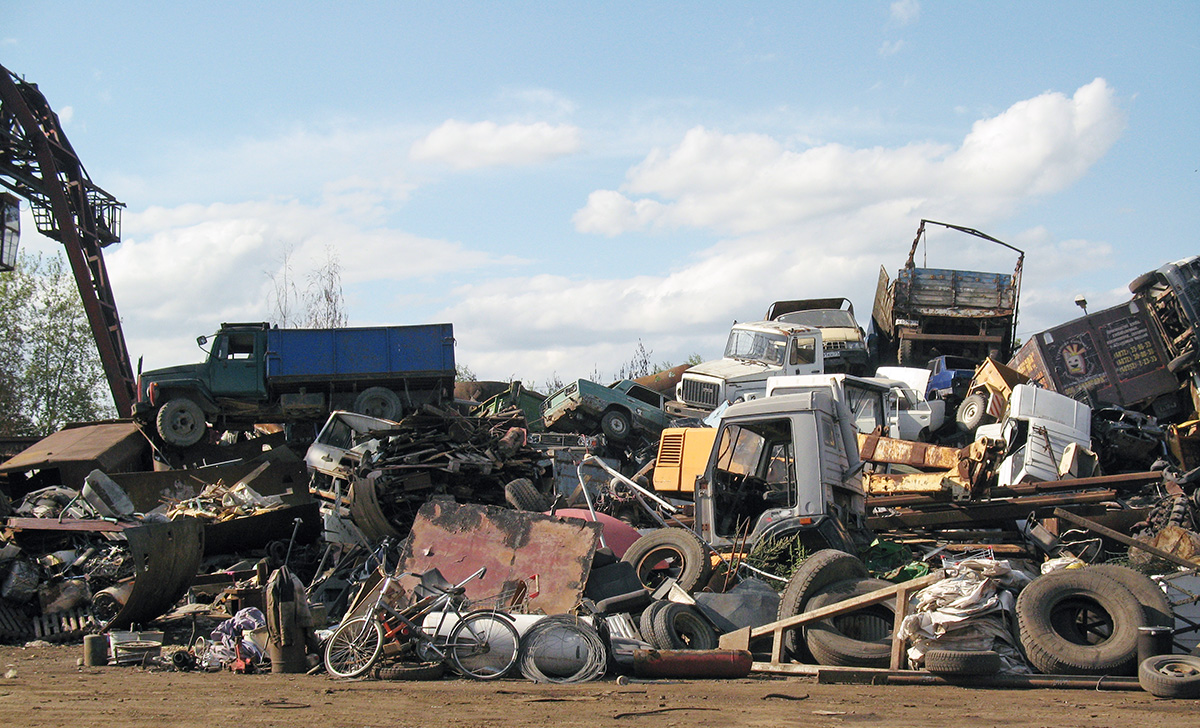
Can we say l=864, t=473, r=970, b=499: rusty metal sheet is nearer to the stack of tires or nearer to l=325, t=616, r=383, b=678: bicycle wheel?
the stack of tires

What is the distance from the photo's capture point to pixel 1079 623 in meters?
6.66

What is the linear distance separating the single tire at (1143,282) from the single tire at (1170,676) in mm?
11472

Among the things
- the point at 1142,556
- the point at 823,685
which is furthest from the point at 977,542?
the point at 823,685

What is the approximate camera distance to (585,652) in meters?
6.66

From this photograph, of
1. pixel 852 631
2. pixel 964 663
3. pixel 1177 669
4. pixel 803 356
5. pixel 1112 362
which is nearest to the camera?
pixel 1177 669

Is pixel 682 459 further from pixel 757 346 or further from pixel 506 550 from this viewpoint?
pixel 757 346

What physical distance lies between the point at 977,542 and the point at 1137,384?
7.49 meters

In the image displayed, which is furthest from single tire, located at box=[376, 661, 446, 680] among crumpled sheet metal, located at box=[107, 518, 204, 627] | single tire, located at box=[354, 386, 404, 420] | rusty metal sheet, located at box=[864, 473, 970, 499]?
single tire, located at box=[354, 386, 404, 420]

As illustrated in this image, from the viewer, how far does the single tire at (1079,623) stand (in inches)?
244

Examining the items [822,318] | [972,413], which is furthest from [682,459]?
[822,318]

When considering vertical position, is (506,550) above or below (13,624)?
above

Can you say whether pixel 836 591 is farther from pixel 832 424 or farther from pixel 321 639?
pixel 321 639

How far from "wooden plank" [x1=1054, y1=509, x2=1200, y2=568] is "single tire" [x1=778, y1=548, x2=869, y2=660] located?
274 cm

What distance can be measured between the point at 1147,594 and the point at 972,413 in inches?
374
